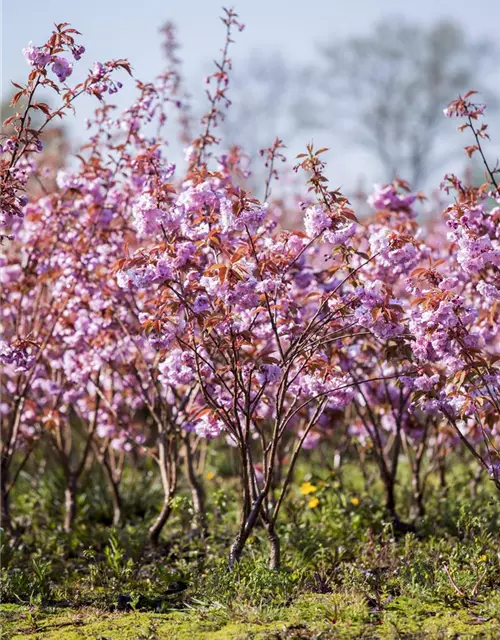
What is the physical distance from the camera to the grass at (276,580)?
3564 millimetres

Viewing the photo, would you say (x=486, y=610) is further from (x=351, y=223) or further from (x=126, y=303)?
(x=126, y=303)

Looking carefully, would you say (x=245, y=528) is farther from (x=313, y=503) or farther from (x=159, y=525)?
(x=313, y=503)

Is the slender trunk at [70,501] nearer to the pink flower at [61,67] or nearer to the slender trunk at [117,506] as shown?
the slender trunk at [117,506]

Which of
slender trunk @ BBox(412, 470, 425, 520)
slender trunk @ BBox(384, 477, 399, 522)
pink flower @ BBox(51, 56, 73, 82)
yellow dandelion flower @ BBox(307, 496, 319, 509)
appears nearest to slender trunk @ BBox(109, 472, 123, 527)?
yellow dandelion flower @ BBox(307, 496, 319, 509)

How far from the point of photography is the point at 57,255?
5.06 metres

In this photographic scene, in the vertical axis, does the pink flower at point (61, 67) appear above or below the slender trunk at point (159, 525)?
above

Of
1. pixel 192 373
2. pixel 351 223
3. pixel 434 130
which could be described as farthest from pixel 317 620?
pixel 434 130

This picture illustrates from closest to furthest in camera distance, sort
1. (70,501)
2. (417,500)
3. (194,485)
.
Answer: (194,485)
(417,500)
(70,501)

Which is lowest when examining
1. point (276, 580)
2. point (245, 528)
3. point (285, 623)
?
point (285, 623)

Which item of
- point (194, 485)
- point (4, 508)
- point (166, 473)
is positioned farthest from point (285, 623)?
point (4, 508)

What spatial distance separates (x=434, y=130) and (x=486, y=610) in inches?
1109

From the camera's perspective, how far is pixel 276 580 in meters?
3.87

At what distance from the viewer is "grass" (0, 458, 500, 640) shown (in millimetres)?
3564

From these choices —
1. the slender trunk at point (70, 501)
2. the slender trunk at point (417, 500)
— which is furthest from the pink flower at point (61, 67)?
the slender trunk at point (417, 500)
